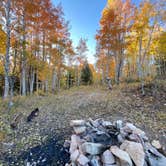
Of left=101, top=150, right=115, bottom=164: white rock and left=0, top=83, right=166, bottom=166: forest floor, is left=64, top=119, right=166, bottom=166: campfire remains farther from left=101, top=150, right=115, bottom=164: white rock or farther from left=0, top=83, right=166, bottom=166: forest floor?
left=0, top=83, right=166, bottom=166: forest floor

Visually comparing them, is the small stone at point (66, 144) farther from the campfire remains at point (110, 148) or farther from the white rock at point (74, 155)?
the white rock at point (74, 155)

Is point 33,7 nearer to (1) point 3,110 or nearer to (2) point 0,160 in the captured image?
(1) point 3,110

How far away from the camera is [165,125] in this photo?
5316 millimetres

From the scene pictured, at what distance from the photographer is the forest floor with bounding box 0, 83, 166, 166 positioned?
3.74m

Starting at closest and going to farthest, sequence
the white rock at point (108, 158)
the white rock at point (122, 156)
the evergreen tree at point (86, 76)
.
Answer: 1. the white rock at point (122, 156)
2. the white rock at point (108, 158)
3. the evergreen tree at point (86, 76)

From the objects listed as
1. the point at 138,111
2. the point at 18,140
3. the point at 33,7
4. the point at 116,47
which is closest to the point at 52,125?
the point at 18,140

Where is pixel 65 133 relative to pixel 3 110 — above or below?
below

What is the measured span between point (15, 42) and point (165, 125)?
7.82m

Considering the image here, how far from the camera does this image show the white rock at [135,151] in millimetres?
3010

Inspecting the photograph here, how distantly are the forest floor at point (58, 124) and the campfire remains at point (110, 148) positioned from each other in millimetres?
542

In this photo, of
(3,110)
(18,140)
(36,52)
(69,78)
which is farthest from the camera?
(69,78)

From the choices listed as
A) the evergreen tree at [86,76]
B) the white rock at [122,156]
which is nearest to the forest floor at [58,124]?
the white rock at [122,156]

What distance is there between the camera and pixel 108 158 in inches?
124

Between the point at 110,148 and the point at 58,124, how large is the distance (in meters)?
2.51
